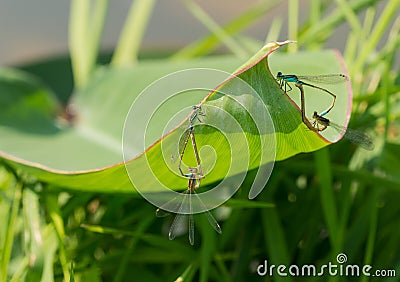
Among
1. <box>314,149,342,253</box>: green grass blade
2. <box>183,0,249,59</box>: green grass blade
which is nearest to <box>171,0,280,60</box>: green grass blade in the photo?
<box>183,0,249,59</box>: green grass blade

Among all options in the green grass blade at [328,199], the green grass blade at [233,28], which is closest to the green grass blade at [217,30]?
the green grass blade at [233,28]

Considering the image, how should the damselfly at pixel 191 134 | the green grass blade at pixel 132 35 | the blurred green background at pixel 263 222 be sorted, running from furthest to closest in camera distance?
the green grass blade at pixel 132 35 → the blurred green background at pixel 263 222 → the damselfly at pixel 191 134

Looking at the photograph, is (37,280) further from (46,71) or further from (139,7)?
(46,71)

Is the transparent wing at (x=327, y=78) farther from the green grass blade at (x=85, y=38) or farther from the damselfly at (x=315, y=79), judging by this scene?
the green grass blade at (x=85, y=38)

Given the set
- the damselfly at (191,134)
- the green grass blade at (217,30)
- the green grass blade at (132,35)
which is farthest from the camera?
the green grass blade at (132,35)

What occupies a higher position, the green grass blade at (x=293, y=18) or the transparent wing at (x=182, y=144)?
the green grass blade at (x=293, y=18)

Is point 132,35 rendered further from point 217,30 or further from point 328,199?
point 328,199

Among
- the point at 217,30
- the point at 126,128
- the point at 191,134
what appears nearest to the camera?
the point at 191,134

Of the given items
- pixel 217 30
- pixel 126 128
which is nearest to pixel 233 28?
pixel 217 30

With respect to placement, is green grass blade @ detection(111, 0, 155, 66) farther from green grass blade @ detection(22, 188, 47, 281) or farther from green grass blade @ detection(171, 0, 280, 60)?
green grass blade @ detection(22, 188, 47, 281)
